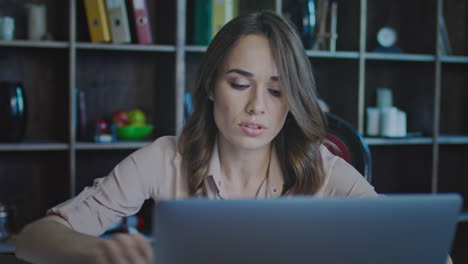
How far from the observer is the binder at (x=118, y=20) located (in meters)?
2.42

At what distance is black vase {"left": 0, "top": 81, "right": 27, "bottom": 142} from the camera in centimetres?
233

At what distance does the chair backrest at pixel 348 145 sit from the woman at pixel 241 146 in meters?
0.09

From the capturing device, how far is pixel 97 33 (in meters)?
2.44

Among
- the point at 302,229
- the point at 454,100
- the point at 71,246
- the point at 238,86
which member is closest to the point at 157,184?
the point at 238,86

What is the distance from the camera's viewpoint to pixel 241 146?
127cm

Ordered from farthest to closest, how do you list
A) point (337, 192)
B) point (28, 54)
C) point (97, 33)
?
1. point (28, 54)
2. point (97, 33)
3. point (337, 192)

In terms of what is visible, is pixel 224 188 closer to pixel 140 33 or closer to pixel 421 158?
pixel 140 33

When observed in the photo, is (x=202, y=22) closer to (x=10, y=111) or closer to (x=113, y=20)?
(x=113, y=20)

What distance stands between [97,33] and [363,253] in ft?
6.86

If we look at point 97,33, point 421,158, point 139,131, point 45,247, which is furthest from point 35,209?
point 421,158

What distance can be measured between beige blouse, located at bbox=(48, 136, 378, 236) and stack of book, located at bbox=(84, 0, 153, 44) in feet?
3.77

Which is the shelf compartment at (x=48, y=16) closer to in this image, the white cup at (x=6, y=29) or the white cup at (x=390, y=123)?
the white cup at (x=6, y=29)

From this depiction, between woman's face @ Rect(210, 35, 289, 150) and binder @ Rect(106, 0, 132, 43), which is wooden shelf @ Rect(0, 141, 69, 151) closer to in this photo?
binder @ Rect(106, 0, 132, 43)

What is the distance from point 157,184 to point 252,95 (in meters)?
0.38
